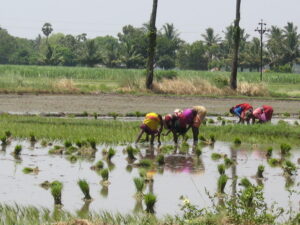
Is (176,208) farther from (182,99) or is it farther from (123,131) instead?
(182,99)

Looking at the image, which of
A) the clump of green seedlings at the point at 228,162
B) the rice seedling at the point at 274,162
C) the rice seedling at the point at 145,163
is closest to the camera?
the rice seedling at the point at 145,163

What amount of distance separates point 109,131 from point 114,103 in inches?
475

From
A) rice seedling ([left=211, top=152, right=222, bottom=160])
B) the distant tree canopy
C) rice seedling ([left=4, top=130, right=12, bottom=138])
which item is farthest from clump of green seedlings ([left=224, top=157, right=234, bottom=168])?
the distant tree canopy

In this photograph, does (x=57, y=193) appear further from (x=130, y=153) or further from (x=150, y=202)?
(x=130, y=153)

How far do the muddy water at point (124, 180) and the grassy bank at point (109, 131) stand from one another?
5.53 feet

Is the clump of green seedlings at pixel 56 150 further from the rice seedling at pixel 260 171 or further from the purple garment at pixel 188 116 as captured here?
the rice seedling at pixel 260 171

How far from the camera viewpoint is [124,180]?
12750 millimetres

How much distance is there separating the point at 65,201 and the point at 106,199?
65 cm

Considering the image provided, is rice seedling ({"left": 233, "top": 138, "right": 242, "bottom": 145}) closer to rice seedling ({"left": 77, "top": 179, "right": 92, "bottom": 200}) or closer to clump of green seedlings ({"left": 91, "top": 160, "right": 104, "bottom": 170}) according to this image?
clump of green seedlings ({"left": 91, "top": 160, "right": 104, "bottom": 170})

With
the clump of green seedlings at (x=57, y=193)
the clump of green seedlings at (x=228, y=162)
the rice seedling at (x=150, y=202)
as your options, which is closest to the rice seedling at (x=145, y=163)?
the clump of green seedlings at (x=228, y=162)

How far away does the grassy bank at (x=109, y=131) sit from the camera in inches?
742

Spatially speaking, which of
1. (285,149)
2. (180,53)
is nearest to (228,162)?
(285,149)

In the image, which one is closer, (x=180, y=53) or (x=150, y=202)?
(x=150, y=202)

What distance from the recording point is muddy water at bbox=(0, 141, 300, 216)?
10.7 metres
